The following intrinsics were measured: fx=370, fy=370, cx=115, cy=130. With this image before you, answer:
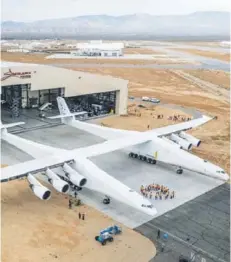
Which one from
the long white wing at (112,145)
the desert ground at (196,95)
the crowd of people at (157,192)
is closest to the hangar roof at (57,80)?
the desert ground at (196,95)

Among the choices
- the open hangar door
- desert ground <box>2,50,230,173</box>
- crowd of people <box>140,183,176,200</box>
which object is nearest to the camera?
crowd of people <box>140,183,176,200</box>

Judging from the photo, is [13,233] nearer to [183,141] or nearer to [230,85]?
[183,141]

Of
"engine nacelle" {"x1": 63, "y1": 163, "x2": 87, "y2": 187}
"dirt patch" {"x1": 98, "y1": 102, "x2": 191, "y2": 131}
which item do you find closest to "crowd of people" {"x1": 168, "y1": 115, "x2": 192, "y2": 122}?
"dirt patch" {"x1": 98, "y1": 102, "x2": 191, "y2": 131}

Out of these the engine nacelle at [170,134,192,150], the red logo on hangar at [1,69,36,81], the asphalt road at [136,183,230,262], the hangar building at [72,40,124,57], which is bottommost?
the asphalt road at [136,183,230,262]

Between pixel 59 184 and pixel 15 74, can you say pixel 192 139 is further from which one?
pixel 15 74

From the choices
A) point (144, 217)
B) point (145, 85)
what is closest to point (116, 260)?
point (144, 217)

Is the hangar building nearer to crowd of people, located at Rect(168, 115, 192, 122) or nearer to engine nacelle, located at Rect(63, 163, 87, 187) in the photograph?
crowd of people, located at Rect(168, 115, 192, 122)
